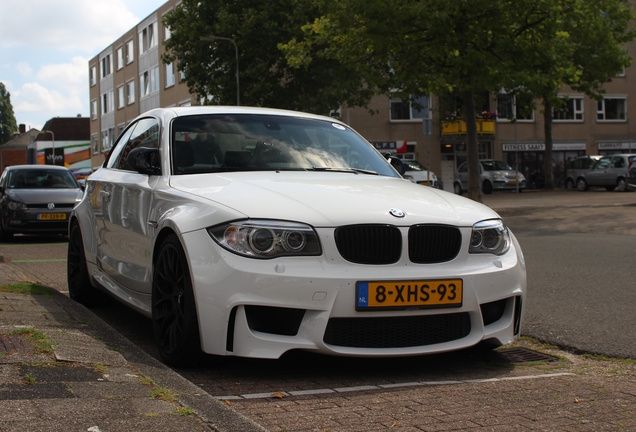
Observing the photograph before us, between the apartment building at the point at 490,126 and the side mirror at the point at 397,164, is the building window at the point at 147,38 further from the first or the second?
the side mirror at the point at 397,164

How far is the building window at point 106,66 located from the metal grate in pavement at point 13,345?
76473 mm

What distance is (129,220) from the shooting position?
5680mm

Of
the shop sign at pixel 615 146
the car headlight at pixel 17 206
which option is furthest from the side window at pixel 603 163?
the car headlight at pixel 17 206

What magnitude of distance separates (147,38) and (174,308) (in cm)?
6468

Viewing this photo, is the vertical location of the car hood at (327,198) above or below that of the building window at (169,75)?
below

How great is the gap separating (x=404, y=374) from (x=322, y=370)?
1.50ft

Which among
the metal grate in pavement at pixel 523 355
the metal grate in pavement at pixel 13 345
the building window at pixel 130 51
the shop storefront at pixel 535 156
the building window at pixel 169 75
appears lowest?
the metal grate in pavement at pixel 523 355

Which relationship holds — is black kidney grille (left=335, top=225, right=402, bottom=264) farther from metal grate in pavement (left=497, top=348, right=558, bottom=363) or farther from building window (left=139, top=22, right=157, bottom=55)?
building window (left=139, top=22, right=157, bottom=55)

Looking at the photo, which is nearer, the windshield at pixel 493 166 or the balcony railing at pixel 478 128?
the windshield at pixel 493 166

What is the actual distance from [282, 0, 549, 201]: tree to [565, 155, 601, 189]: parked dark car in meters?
19.7

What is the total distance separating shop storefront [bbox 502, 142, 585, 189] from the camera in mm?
52469

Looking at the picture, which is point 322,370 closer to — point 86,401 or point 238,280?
point 238,280

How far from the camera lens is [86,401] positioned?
3.43m

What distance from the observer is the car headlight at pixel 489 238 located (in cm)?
464
